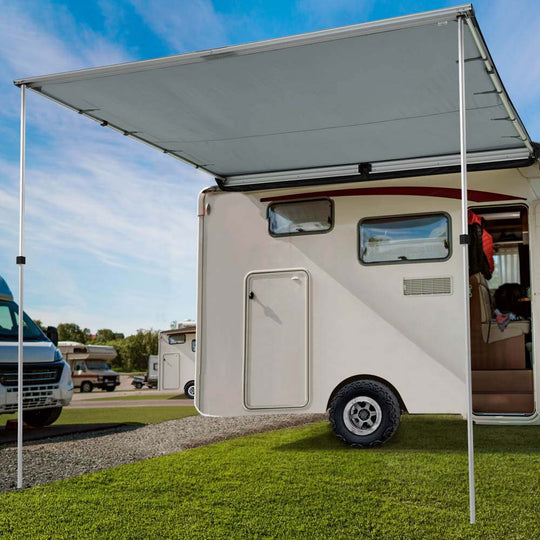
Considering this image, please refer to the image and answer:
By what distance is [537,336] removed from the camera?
20.4ft

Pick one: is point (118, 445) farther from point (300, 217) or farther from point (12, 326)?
point (300, 217)

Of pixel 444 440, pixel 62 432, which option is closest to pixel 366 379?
pixel 444 440

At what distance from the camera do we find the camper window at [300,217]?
6.89 m

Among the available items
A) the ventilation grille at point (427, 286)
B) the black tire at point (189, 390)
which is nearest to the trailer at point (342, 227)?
the ventilation grille at point (427, 286)

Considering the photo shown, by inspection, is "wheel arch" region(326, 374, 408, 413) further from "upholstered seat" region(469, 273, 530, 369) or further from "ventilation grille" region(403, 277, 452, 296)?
"upholstered seat" region(469, 273, 530, 369)

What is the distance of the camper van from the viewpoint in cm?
884

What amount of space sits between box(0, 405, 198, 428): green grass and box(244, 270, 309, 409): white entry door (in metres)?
3.72

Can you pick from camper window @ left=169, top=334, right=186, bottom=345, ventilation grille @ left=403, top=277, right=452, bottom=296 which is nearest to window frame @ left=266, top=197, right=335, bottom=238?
ventilation grille @ left=403, top=277, right=452, bottom=296

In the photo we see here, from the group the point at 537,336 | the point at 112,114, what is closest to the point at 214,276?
the point at 112,114

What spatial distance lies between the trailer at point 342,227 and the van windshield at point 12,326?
3504 millimetres

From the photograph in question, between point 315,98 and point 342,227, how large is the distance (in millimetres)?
1614

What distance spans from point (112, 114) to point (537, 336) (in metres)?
4.24

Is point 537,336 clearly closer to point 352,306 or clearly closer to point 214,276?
point 352,306

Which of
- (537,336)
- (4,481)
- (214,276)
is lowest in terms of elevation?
(4,481)
